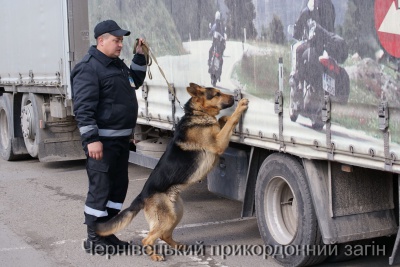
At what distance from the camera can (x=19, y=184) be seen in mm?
9773

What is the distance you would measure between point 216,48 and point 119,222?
174 cm

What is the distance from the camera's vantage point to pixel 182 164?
6.02m

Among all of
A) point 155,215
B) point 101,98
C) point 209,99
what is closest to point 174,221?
point 155,215

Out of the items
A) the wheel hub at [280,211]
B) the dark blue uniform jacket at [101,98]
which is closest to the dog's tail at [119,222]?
the dark blue uniform jacket at [101,98]

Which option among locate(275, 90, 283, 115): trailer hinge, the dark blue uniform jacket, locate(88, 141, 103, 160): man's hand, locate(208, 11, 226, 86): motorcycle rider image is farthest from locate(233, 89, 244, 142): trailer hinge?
locate(88, 141, 103, 160): man's hand

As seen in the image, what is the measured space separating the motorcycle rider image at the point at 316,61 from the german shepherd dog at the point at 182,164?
32.8 inches

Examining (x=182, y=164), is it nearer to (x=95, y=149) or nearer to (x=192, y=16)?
(x=95, y=149)

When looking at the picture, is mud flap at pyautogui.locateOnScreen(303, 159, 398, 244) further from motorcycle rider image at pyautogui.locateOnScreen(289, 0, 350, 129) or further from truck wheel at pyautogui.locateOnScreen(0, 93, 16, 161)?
truck wheel at pyautogui.locateOnScreen(0, 93, 16, 161)

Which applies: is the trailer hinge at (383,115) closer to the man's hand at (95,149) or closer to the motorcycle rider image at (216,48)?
the motorcycle rider image at (216,48)

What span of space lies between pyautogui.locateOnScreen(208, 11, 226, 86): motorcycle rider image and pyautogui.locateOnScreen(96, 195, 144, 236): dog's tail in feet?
4.29

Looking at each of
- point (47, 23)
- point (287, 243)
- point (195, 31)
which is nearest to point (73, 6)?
point (47, 23)

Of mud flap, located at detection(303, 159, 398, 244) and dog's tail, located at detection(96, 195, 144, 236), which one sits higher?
mud flap, located at detection(303, 159, 398, 244)

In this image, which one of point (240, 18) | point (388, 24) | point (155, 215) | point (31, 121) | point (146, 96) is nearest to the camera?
point (388, 24)

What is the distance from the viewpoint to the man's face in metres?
5.99
